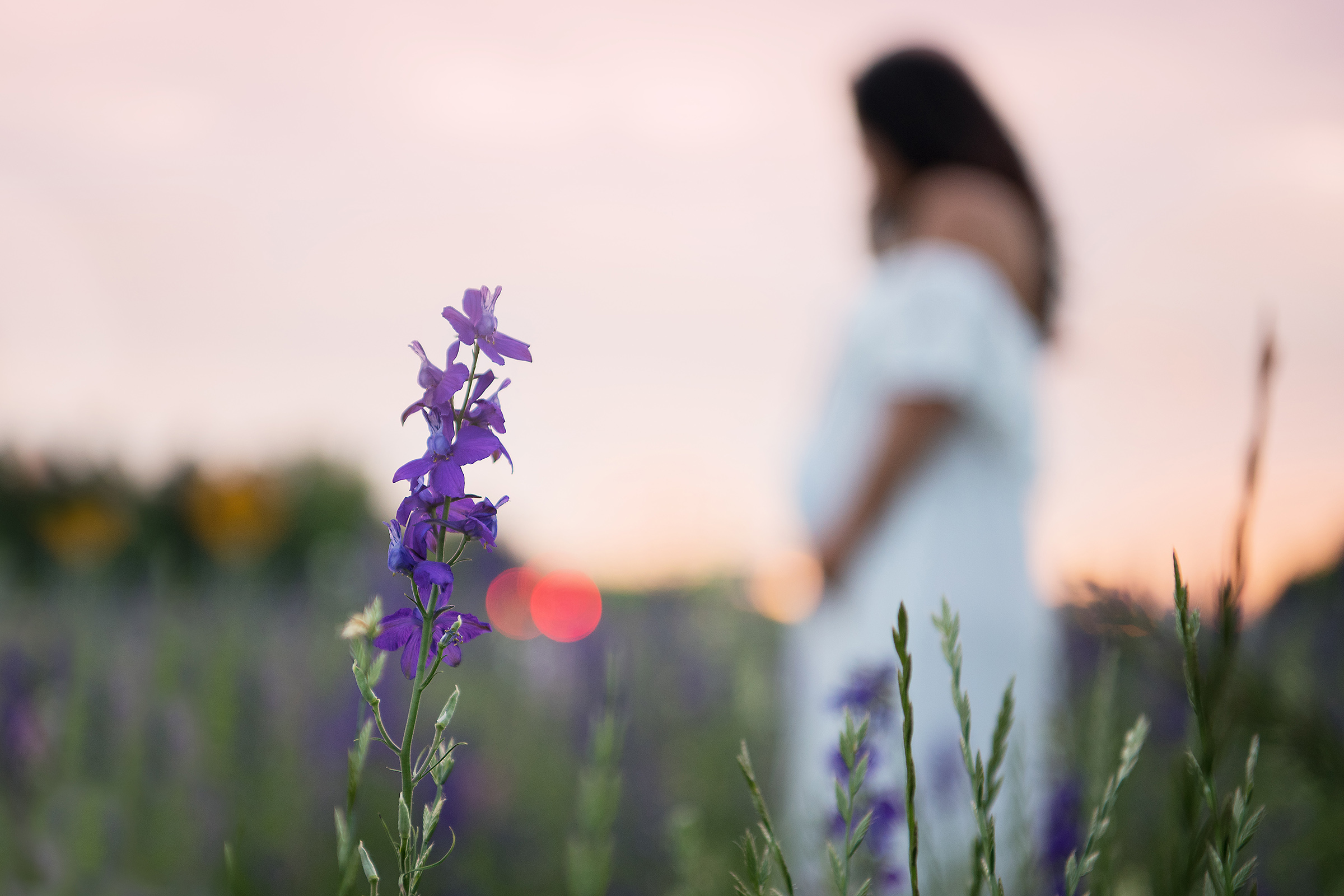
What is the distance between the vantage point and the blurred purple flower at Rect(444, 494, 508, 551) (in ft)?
1.95

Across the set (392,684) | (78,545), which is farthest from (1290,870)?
(78,545)

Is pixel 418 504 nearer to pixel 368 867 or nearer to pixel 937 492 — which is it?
pixel 368 867

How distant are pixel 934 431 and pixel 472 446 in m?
2.70

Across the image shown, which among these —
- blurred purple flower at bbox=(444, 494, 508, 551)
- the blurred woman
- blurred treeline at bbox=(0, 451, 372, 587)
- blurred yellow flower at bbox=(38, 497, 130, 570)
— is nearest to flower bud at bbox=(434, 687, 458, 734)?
blurred purple flower at bbox=(444, 494, 508, 551)

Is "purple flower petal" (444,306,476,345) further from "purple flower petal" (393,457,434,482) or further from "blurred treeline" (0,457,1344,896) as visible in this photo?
"blurred treeline" (0,457,1344,896)

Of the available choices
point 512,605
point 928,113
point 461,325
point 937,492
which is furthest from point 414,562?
point 512,605

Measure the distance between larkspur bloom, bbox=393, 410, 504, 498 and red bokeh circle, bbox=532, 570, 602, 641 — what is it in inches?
244

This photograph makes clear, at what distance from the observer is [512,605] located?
689 cm

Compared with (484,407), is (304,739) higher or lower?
lower

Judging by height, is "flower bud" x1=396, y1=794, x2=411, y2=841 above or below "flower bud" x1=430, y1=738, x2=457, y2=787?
below

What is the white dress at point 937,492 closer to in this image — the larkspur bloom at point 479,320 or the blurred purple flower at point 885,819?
the blurred purple flower at point 885,819

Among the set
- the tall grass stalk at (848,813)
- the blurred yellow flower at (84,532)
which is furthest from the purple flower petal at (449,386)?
the blurred yellow flower at (84,532)

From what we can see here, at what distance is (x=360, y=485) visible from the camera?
13.4 m

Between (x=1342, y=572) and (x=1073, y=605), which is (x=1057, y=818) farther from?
(x=1073, y=605)
